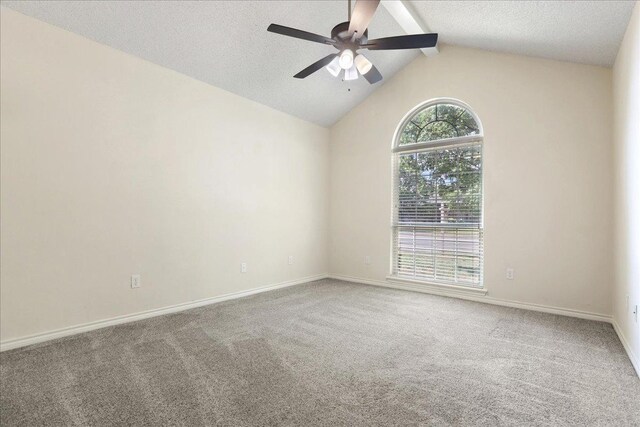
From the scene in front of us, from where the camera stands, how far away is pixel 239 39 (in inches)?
129

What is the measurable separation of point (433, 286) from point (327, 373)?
2.69 meters

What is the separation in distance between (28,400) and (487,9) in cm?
446

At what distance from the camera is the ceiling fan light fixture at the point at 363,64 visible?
271cm

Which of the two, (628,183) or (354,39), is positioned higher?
(354,39)

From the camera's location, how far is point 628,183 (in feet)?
8.32

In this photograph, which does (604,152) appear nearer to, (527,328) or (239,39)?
(527,328)

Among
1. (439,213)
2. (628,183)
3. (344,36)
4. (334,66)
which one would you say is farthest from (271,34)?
(628,183)

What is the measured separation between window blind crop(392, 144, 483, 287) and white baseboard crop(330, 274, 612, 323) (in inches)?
5.2

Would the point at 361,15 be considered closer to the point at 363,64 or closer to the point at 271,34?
the point at 363,64

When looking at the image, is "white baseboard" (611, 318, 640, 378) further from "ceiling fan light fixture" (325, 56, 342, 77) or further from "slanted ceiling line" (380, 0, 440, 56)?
"slanted ceiling line" (380, 0, 440, 56)

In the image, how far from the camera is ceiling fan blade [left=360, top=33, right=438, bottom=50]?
229cm

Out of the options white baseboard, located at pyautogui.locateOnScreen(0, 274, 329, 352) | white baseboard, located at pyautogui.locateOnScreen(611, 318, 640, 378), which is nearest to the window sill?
white baseboard, located at pyautogui.locateOnScreen(611, 318, 640, 378)

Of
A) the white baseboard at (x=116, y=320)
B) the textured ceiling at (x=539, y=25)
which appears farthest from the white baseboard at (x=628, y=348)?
the white baseboard at (x=116, y=320)

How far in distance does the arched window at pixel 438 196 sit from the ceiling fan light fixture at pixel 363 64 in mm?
2017
